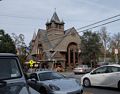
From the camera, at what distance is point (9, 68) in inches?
244

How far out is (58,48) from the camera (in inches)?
2938

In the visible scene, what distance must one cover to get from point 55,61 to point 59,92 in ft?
196

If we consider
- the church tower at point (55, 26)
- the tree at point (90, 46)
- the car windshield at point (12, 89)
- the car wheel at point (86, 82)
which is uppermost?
the church tower at point (55, 26)

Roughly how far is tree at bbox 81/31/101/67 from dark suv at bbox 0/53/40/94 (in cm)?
5825

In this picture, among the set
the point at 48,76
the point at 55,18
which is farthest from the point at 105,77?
the point at 55,18

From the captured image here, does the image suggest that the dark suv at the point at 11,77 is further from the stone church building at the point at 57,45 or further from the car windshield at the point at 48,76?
the stone church building at the point at 57,45

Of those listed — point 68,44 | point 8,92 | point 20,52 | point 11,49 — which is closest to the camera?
point 8,92

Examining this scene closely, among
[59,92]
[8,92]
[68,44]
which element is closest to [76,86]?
[59,92]

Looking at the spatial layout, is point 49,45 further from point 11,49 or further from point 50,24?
point 11,49

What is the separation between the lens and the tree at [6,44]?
2309 inches

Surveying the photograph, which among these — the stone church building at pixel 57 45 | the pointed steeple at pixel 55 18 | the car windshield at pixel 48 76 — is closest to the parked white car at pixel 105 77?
the car windshield at pixel 48 76

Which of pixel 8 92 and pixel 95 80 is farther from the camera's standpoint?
pixel 95 80

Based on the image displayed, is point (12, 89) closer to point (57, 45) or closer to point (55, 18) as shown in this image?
point (57, 45)

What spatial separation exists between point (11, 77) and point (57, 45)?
226 feet
